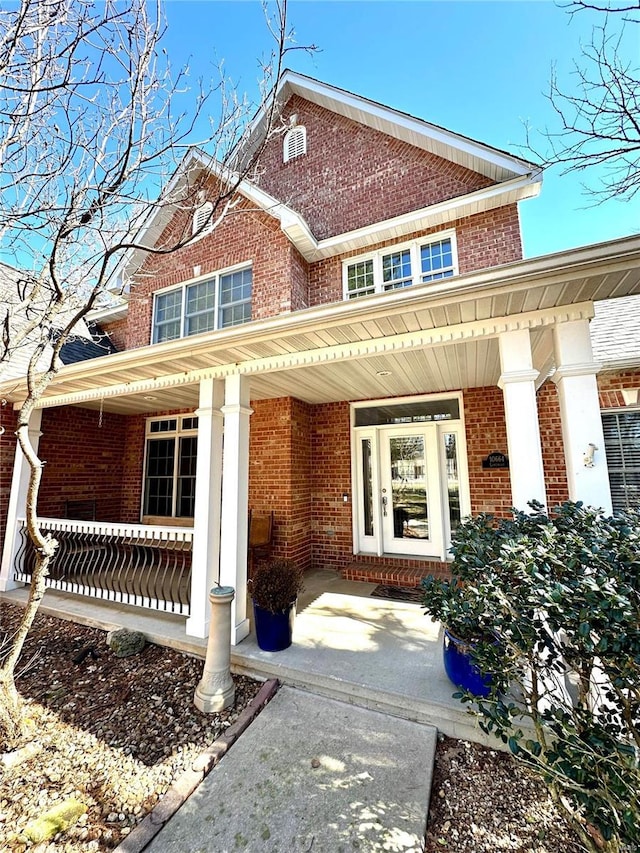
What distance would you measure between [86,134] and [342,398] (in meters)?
4.69

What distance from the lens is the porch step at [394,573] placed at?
221 inches

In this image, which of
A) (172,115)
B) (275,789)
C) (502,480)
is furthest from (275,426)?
(275,789)

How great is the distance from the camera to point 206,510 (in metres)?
4.16

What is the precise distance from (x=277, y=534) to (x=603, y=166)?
257 inches

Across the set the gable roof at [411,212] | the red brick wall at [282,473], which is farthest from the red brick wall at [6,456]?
the red brick wall at [282,473]

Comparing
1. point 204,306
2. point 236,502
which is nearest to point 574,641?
point 236,502

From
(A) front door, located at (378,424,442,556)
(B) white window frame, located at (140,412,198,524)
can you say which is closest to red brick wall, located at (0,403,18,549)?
(B) white window frame, located at (140,412,198,524)

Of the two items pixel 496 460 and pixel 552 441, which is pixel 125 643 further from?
pixel 552 441

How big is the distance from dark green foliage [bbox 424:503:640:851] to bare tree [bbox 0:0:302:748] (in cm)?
312

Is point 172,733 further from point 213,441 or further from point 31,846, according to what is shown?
point 213,441

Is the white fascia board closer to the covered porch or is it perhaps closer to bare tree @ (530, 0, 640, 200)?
bare tree @ (530, 0, 640, 200)

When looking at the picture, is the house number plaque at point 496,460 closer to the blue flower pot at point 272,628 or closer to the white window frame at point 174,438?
the blue flower pot at point 272,628

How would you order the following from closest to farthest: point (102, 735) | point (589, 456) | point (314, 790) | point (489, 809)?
1. point (489, 809)
2. point (314, 790)
3. point (589, 456)
4. point (102, 735)

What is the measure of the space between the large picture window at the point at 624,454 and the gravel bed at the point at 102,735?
17.8 feet
